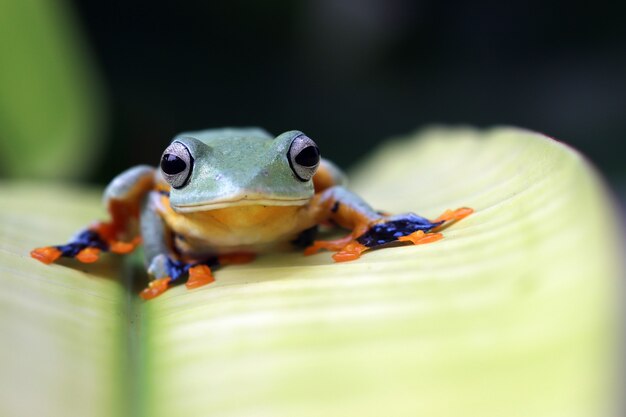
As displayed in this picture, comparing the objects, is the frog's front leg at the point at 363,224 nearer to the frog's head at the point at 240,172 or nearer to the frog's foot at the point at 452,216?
the frog's foot at the point at 452,216

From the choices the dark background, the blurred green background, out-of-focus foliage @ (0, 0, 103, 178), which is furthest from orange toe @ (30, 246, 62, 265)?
the dark background

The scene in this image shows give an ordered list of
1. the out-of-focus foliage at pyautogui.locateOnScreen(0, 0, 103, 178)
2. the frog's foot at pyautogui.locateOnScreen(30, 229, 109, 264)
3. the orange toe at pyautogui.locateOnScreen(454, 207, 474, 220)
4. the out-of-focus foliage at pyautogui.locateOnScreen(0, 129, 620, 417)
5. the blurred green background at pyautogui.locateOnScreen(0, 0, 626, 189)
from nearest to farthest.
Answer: the out-of-focus foliage at pyautogui.locateOnScreen(0, 129, 620, 417), the orange toe at pyautogui.locateOnScreen(454, 207, 474, 220), the frog's foot at pyautogui.locateOnScreen(30, 229, 109, 264), the out-of-focus foliage at pyautogui.locateOnScreen(0, 0, 103, 178), the blurred green background at pyautogui.locateOnScreen(0, 0, 626, 189)

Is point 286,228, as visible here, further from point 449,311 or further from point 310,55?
point 310,55

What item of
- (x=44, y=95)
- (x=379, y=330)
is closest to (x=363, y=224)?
(x=379, y=330)

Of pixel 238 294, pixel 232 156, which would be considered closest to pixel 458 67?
pixel 232 156

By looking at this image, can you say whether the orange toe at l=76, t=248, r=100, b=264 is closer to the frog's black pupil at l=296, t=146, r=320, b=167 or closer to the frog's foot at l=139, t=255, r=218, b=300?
the frog's foot at l=139, t=255, r=218, b=300

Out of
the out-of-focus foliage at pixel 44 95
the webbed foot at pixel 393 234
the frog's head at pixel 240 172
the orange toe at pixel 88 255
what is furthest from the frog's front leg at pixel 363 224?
the out-of-focus foliage at pixel 44 95

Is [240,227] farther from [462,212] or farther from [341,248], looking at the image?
[462,212]

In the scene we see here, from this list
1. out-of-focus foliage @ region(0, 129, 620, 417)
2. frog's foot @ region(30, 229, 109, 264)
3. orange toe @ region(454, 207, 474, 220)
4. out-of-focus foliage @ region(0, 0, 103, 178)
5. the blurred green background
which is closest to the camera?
out-of-focus foliage @ region(0, 129, 620, 417)
